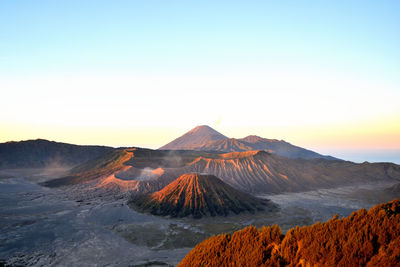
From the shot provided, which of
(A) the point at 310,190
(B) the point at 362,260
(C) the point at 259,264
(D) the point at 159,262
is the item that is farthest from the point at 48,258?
(A) the point at 310,190

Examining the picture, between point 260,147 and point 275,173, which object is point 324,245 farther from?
point 260,147

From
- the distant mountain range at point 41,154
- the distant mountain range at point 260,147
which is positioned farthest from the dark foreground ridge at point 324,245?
the distant mountain range at point 260,147

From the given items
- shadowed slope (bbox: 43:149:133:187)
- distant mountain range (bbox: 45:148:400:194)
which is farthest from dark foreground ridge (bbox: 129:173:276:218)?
shadowed slope (bbox: 43:149:133:187)

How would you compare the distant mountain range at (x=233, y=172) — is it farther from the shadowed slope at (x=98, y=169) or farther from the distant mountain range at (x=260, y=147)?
the distant mountain range at (x=260, y=147)

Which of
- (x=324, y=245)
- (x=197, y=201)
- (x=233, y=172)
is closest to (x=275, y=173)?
(x=233, y=172)

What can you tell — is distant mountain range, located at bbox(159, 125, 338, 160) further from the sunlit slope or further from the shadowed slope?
the shadowed slope

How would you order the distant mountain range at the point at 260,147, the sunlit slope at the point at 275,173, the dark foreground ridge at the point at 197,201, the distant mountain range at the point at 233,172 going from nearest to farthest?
the dark foreground ridge at the point at 197,201 < the distant mountain range at the point at 233,172 < the sunlit slope at the point at 275,173 < the distant mountain range at the point at 260,147
